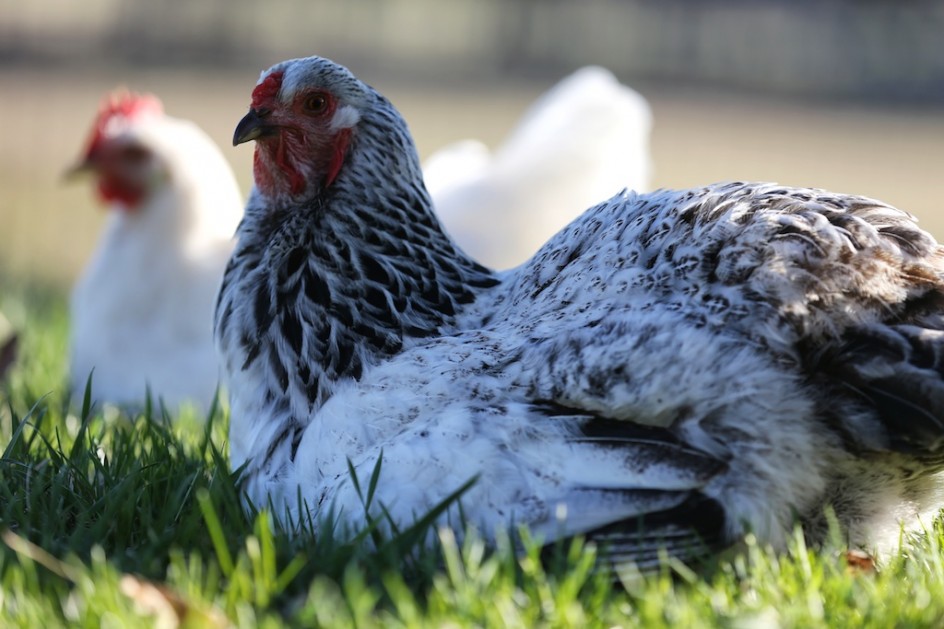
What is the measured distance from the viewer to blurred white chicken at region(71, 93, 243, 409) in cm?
471

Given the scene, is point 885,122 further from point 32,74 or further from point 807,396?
point 807,396

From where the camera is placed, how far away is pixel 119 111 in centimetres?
524

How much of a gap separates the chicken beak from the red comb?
2340 millimetres

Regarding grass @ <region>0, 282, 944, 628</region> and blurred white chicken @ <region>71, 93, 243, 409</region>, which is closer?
grass @ <region>0, 282, 944, 628</region>

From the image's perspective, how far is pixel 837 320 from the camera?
232 cm

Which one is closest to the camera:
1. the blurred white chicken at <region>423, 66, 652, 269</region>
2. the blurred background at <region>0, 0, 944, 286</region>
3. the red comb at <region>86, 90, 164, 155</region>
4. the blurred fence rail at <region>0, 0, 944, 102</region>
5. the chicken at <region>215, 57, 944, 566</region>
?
the chicken at <region>215, 57, 944, 566</region>

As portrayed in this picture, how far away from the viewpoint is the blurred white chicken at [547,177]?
4691 mm

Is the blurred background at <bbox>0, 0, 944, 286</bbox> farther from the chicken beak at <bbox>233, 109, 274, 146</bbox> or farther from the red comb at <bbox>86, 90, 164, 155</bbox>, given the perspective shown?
the chicken beak at <bbox>233, 109, 274, 146</bbox>

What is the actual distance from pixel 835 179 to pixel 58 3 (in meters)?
10.5

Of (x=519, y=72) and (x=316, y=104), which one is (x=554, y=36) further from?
(x=316, y=104)

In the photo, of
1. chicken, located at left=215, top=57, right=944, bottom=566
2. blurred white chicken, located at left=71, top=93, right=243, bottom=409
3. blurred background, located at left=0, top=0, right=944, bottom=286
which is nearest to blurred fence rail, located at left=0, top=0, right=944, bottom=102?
blurred background, located at left=0, top=0, right=944, bottom=286

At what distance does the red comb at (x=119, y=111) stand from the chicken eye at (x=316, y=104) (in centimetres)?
239

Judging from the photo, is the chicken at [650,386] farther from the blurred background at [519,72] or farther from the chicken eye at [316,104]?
the blurred background at [519,72]

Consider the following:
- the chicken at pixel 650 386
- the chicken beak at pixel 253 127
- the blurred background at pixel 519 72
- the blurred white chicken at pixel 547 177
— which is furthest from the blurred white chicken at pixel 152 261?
the blurred background at pixel 519 72
